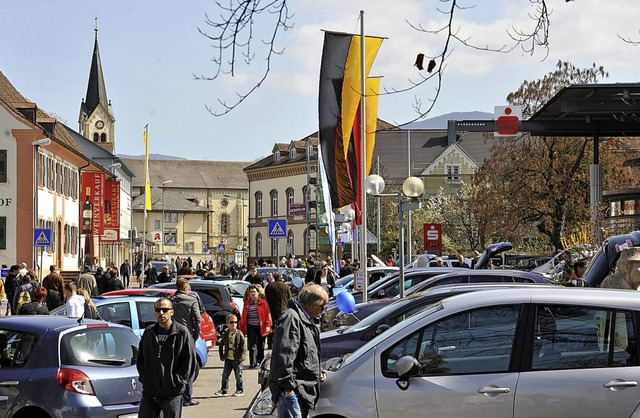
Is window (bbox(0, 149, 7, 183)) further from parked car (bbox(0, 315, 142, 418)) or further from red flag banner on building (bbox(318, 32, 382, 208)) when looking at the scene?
parked car (bbox(0, 315, 142, 418))

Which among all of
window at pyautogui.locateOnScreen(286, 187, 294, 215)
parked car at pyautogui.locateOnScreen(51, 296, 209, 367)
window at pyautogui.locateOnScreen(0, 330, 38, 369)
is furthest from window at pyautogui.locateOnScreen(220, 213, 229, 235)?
window at pyautogui.locateOnScreen(0, 330, 38, 369)

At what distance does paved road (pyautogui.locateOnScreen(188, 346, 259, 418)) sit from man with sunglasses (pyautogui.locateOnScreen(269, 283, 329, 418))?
5894 mm

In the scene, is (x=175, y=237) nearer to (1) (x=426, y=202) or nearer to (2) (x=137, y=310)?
(1) (x=426, y=202)

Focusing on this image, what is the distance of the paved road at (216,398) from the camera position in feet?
47.5

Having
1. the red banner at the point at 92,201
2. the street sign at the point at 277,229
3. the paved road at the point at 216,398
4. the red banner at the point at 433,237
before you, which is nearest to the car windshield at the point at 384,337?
the paved road at the point at 216,398

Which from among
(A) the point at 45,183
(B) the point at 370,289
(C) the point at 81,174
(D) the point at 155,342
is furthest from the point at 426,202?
(D) the point at 155,342

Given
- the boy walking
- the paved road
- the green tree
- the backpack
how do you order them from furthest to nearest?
the green tree, the backpack, the boy walking, the paved road

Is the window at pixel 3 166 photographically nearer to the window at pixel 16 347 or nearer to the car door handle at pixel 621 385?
the window at pixel 16 347

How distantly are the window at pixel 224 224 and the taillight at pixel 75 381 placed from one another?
451ft

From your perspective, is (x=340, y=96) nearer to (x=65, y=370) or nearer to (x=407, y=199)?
(x=407, y=199)

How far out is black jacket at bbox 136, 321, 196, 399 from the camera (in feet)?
30.7

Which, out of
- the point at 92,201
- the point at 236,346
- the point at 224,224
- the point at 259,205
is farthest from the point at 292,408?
the point at 224,224

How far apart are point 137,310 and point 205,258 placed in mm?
121295

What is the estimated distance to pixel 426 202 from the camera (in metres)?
86.3
